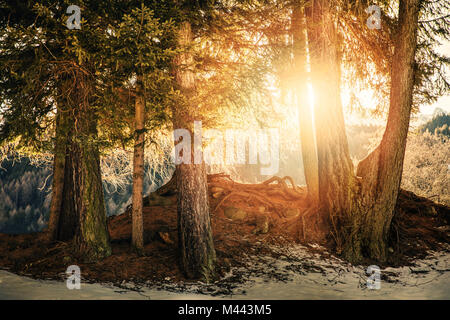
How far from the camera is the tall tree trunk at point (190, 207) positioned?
5.66m

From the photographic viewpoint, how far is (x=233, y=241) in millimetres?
7066

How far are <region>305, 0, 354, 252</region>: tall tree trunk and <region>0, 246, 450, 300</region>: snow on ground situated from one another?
109cm

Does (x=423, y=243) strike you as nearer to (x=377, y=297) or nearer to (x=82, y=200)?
(x=377, y=297)

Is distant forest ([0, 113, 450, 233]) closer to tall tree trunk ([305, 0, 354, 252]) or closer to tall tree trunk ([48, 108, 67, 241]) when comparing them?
tall tree trunk ([48, 108, 67, 241])

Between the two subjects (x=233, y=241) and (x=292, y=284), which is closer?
(x=292, y=284)

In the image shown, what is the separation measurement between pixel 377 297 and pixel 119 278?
4608 millimetres

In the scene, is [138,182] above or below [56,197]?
above

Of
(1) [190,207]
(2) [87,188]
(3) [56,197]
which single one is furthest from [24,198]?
(1) [190,207]

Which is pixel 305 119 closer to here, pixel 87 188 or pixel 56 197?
pixel 87 188

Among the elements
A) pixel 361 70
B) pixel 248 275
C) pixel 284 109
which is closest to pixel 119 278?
pixel 248 275

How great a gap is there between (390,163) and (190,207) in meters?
4.55

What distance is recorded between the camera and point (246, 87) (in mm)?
6145

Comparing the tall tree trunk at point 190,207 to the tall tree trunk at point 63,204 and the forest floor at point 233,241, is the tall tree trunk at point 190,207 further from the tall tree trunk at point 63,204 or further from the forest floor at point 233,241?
the tall tree trunk at point 63,204

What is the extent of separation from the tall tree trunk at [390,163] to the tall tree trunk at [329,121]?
45 cm
